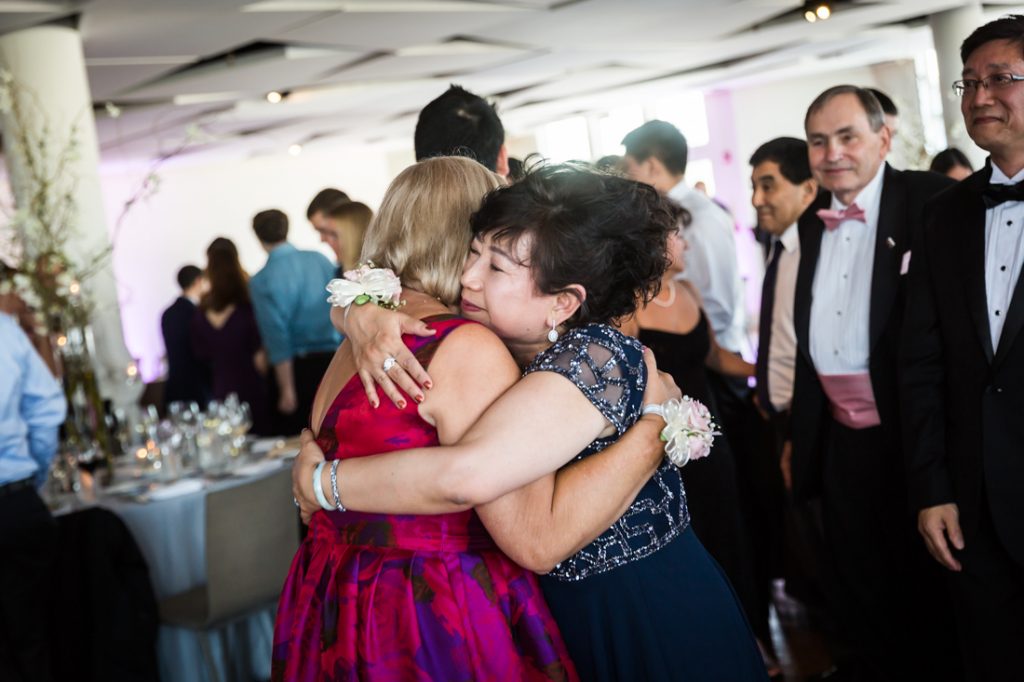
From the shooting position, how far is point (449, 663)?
62.2 inches

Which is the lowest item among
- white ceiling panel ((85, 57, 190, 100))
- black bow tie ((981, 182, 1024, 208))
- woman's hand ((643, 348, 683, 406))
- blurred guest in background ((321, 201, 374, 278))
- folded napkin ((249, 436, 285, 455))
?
folded napkin ((249, 436, 285, 455))

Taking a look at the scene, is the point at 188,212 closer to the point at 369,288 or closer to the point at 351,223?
the point at 351,223

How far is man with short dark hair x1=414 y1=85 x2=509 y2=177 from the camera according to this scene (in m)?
2.59

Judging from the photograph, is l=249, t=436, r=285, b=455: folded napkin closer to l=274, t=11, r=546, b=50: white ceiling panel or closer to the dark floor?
the dark floor

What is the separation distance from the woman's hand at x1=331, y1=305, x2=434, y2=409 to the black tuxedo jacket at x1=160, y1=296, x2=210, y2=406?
6179 millimetres

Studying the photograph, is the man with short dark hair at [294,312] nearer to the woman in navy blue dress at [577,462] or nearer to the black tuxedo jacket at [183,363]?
the black tuxedo jacket at [183,363]

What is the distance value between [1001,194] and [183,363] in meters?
6.30

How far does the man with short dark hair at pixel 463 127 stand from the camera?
2.59 meters

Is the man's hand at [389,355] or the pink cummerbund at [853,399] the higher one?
the man's hand at [389,355]

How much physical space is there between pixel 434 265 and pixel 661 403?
45 cm

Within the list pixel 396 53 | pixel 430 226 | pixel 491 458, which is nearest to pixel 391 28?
pixel 396 53

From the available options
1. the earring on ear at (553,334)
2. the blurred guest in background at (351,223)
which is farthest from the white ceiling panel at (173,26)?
the earring on ear at (553,334)

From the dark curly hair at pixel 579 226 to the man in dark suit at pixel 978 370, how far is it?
43.0 inches

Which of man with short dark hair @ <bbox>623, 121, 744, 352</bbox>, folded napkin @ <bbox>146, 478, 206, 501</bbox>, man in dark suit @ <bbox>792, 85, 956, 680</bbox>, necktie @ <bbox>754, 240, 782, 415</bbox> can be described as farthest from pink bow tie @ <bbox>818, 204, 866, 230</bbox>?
folded napkin @ <bbox>146, 478, 206, 501</bbox>
